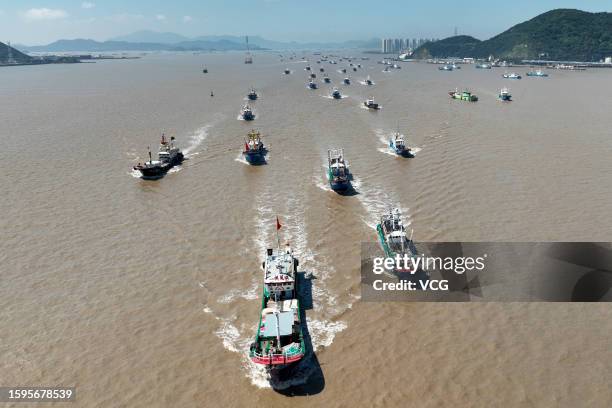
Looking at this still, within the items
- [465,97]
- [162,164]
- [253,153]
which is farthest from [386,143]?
[465,97]

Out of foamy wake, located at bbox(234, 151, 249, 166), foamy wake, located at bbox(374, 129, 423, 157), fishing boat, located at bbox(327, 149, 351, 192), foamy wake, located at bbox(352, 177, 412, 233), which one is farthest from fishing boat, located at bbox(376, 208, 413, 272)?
foamy wake, located at bbox(234, 151, 249, 166)

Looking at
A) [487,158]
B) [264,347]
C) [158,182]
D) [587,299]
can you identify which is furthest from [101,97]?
[587,299]

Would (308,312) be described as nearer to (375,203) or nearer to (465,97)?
(375,203)

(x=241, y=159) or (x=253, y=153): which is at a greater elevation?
(x=253, y=153)

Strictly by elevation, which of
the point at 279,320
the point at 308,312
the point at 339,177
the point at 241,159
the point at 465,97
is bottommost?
the point at 308,312

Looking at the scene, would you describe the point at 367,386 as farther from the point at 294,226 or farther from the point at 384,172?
the point at 384,172

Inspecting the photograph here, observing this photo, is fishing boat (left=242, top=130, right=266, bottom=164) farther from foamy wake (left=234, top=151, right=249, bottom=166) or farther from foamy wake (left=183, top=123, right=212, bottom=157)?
foamy wake (left=183, top=123, right=212, bottom=157)

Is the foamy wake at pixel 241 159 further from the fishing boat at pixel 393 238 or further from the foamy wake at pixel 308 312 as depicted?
the fishing boat at pixel 393 238
